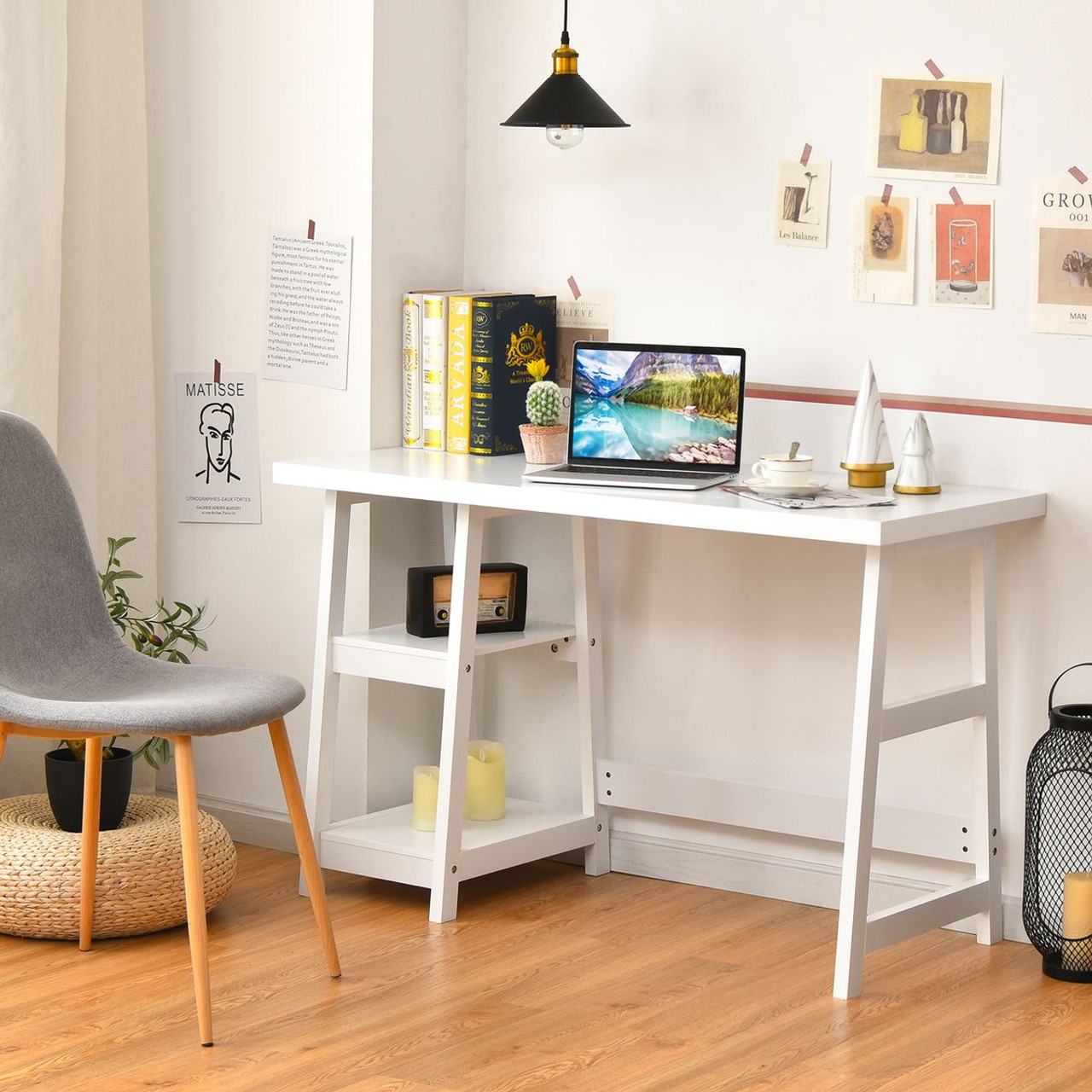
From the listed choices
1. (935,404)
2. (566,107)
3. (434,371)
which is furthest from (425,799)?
(566,107)

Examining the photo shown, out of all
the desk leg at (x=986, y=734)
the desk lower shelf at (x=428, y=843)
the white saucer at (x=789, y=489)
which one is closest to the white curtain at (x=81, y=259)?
the desk lower shelf at (x=428, y=843)

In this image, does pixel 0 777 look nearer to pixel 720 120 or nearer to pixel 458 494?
pixel 458 494

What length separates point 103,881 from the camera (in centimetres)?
284

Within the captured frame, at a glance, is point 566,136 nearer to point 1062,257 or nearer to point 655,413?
point 655,413

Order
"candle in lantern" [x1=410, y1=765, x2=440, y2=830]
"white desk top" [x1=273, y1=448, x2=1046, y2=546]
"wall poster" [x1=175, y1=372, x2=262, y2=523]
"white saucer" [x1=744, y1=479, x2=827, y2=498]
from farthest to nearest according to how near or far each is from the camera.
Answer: "wall poster" [x1=175, y1=372, x2=262, y2=523] < "candle in lantern" [x1=410, y1=765, x2=440, y2=830] < "white saucer" [x1=744, y1=479, x2=827, y2=498] < "white desk top" [x1=273, y1=448, x2=1046, y2=546]

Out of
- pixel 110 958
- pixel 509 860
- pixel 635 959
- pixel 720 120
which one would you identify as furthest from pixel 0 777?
pixel 720 120

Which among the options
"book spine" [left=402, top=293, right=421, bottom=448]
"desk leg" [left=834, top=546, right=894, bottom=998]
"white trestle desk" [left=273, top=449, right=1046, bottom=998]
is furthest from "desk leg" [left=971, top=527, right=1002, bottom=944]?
"book spine" [left=402, top=293, right=421, bottom=448]

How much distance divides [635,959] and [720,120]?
144 centimetres

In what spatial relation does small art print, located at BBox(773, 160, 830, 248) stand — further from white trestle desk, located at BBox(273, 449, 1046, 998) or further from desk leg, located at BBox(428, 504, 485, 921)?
desk leg, located at BBox(428, 504, 485, 921)

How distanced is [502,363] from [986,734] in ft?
3.51

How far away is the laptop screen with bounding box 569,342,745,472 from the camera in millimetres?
2920

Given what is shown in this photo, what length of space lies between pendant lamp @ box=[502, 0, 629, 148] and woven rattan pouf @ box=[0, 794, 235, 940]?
1344 mm

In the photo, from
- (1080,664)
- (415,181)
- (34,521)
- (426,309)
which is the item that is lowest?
(1080,664)

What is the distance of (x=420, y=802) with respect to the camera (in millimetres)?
3143
